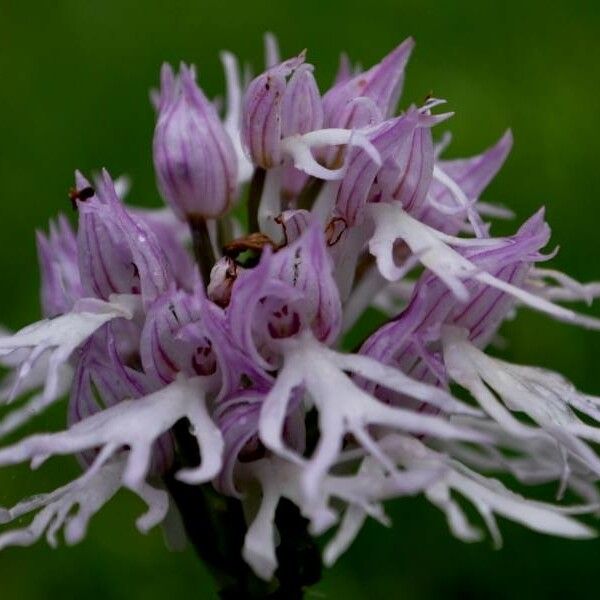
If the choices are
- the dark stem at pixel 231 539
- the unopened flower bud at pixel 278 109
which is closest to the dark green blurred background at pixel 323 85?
the dark stem at pixel 231 539

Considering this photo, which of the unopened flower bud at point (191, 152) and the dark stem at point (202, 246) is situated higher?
the unopened flower bud at point (191, 152)

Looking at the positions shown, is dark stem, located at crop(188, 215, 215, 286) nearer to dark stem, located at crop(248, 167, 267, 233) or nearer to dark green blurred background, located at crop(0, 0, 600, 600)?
dark stem, located at crop(248, 167, 267, 233)

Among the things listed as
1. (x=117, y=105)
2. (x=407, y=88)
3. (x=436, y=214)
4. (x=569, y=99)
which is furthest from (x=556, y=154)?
(x=436, y=214)

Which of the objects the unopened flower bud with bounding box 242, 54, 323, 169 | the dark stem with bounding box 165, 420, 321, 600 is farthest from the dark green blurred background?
the unopened flower bud with bounding box 242, 54, 323, 169

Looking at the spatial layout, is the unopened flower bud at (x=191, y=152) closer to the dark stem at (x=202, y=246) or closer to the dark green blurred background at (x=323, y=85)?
the dark stem at (x=202, y=246)

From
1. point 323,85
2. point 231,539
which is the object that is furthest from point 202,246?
point 323,85

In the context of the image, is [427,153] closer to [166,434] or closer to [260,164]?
[260,164]
